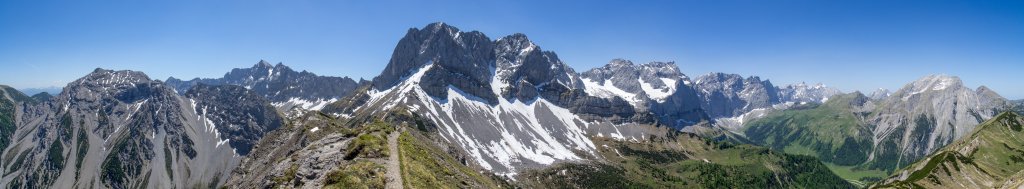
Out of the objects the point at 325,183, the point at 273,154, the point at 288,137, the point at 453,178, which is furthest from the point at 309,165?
the point at 288,137

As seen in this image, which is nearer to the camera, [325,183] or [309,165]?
[325,183]

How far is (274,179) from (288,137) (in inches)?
2173

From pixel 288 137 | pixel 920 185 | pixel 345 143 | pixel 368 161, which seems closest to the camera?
pixel 368 161

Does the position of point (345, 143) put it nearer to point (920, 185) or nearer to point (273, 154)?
point (273, 154)

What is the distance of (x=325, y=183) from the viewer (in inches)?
2205

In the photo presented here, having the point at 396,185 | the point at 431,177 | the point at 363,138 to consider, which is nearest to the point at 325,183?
the point at 396,185

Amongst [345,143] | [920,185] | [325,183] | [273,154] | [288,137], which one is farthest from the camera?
[920,185]

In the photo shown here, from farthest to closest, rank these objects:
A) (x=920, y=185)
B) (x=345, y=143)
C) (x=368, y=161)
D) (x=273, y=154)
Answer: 1. (x=920, y=185)
2. (x=273, y=154)
3. (x=345, y=143)
4. (x=368, y=161)

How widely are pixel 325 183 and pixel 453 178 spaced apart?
70.1 ft

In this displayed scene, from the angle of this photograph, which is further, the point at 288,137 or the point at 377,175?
the point at 288,137

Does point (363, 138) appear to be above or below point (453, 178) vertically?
above

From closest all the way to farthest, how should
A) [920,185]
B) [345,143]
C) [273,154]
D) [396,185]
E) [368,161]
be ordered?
[396,185]
[368,161]
[345,143]
[273,154]
[920,185]

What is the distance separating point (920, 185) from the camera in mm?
196000

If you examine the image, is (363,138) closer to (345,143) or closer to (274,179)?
(345,143)
